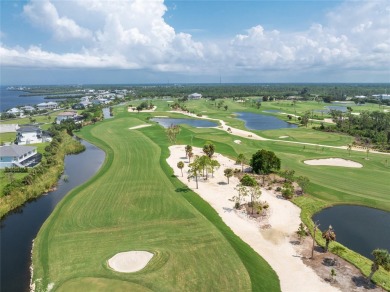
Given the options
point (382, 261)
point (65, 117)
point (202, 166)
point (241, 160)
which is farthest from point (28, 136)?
point (382, 261)

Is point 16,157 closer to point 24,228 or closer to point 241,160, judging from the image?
point 24,228

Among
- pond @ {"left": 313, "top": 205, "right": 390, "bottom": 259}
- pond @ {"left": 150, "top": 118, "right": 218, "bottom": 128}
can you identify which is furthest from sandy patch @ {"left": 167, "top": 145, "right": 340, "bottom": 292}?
pond @ {"left": 150, "top": 118, "right": 218, "bottom": 128}

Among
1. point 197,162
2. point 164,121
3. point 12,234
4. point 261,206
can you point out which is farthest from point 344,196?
point 164,121

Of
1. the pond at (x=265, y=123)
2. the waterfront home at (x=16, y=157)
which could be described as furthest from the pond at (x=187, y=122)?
the waterfront home at (x=16, y=157)

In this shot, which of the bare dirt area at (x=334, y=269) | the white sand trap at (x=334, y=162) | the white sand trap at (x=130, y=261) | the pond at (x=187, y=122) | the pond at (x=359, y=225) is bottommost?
the pond at (x=359, y=225)

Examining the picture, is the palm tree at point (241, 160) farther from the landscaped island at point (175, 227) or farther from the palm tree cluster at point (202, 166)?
the palm tree cluster at point (202, 166)

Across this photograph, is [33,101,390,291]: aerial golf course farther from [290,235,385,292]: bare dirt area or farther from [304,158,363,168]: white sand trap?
[304,158,363,168]: white sand trap
